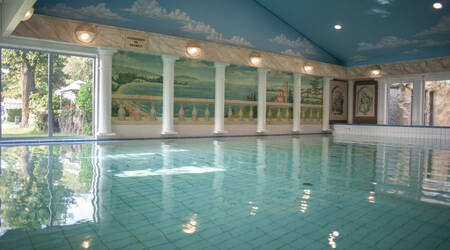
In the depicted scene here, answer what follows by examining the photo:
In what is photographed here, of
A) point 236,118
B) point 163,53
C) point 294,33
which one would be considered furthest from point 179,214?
point 294,33

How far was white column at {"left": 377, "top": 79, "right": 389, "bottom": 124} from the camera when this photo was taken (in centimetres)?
1752

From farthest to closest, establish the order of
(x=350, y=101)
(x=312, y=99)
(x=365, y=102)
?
(x=350, y=101)
(x=365, y=102)
(x=312, y=99)

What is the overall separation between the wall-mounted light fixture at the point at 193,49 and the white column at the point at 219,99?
1339mm

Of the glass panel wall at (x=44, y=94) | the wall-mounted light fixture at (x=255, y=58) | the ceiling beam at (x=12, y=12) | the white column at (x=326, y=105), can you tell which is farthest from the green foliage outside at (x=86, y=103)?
the white column at (x=326, y=105)

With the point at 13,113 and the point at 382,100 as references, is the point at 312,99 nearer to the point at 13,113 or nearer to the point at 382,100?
the point at 382,100

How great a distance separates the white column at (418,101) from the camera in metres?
16.0

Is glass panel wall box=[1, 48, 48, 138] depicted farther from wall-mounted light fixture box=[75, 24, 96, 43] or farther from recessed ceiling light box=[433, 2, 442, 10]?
recessed ceiling light box=[433, 2, 442, 10]

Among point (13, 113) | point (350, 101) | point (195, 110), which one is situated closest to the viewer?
point (13, 113)

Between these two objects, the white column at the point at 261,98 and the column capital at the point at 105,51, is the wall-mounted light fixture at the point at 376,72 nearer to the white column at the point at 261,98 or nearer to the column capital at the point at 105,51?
the white column at the point at 261,98

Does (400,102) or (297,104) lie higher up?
(400,102)

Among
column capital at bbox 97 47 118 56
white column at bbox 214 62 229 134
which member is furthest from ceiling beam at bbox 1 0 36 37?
white column at bbox 214 62 229 134

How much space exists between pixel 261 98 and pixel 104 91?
7.26 m

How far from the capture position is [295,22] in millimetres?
14359

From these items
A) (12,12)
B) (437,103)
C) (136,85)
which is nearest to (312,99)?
(437,103)
